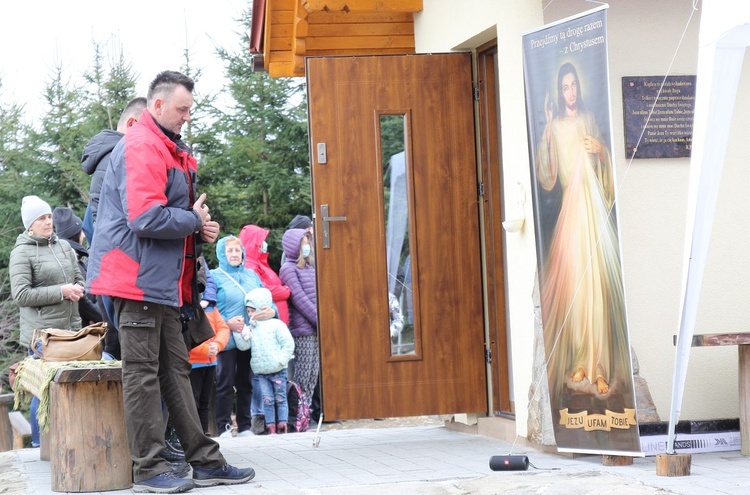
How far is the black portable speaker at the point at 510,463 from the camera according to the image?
546 centimetres

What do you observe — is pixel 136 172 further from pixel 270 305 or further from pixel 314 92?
pixel 270 305

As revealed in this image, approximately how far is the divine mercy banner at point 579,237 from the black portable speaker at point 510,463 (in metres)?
0.28

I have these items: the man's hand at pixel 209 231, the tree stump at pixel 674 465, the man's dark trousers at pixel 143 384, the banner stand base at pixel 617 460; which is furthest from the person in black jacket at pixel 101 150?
the tree stump at pixel 674 465

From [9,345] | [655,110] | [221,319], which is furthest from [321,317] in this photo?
[9,345]

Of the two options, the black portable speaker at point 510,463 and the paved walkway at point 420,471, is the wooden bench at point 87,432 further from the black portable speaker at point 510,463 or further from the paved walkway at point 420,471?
the black portable speaker at point 510,463

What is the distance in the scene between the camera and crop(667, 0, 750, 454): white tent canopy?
429cm

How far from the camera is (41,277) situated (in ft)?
24.2

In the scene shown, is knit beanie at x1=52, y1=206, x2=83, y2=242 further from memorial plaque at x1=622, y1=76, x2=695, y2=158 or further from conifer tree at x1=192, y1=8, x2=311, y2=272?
conifer tree at x1=192, y1=8, x2=311, y2=272

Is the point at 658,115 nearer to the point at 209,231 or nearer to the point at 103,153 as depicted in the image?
the point at 209,231

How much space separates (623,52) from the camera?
237 inches

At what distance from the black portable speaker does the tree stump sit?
2.28ft

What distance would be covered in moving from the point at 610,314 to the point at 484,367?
200cm

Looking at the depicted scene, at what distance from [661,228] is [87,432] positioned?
132 inches

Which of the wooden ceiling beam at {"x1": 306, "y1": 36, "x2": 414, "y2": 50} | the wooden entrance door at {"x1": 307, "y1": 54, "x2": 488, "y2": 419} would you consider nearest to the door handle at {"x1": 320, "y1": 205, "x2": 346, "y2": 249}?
the wooden entrance door at {"x1": 307, "y1": 54, "x2": 488, "y2": 419}
